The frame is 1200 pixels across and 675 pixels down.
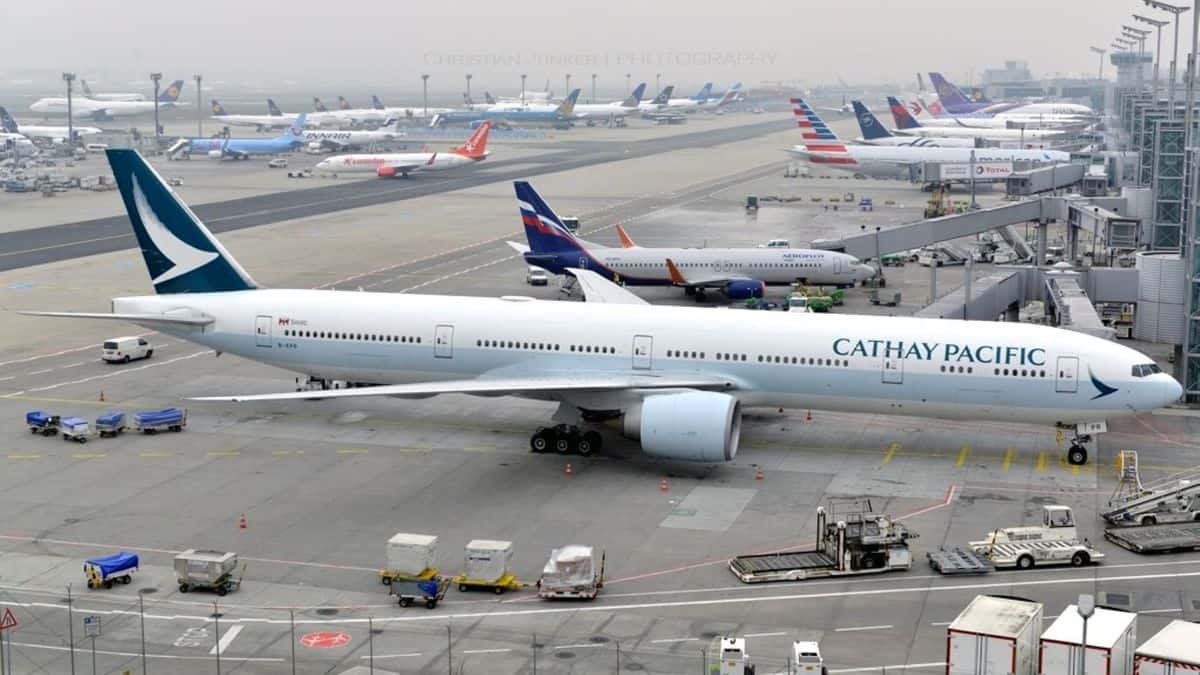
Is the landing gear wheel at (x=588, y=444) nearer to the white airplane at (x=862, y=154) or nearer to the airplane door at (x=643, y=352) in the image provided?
the airplane door at (x=643, y=352)

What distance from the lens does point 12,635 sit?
29516mm

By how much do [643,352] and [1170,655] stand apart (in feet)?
75.2

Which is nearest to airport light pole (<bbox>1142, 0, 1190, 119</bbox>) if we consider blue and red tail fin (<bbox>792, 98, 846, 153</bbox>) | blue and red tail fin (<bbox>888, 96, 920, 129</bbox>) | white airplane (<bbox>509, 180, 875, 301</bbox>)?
white airplane (<bbox>509, 180, 875, 301</bbox>)

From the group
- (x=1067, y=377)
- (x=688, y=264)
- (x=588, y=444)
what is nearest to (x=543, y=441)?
(x=588, y=444)

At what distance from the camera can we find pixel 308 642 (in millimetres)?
29250

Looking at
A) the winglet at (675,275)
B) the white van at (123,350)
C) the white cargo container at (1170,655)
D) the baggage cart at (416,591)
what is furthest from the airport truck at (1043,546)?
the winglet at (675,275)

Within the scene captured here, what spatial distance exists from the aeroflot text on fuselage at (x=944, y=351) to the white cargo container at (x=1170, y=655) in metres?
17.7

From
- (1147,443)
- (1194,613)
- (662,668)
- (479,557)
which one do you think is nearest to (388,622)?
Result: (479,557)

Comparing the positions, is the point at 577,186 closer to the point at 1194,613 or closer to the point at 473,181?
the point at 473,181

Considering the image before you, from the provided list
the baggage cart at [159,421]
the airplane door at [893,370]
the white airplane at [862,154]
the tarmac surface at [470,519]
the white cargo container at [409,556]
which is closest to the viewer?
the tarmac surface at [470,519]

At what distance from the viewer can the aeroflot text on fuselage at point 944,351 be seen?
4297 centimetres

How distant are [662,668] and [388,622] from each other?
6.41 meters

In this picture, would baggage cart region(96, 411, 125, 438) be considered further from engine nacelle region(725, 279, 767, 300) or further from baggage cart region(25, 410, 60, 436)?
engine nacelle region(725, 279, 767, 300)

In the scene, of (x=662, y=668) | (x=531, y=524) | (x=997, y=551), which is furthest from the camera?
(x=531, y=524)
